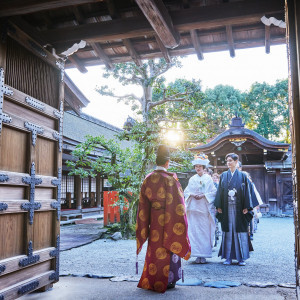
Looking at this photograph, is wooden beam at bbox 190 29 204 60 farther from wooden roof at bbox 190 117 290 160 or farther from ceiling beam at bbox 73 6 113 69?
wooden roof at bbox 190 117 290 160

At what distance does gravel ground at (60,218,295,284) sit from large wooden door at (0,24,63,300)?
4.49 feet

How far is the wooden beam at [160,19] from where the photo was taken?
3605mm

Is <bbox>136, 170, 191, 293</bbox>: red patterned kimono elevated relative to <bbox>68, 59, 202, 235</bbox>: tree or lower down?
lower down

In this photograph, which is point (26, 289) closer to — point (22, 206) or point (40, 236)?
point (40, 236)

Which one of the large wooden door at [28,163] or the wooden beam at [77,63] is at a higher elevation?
the wooden beam at [77,63]

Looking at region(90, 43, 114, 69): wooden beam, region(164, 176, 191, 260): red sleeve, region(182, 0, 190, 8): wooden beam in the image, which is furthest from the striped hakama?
region(182, 0, 190, 8): wooden beam

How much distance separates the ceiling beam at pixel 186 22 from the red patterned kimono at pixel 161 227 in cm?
189

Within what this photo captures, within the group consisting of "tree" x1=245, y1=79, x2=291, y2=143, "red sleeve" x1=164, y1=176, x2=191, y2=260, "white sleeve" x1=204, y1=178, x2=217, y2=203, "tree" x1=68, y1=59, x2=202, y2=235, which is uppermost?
"tree" x1=245, y1=79, x2=291, y2=143

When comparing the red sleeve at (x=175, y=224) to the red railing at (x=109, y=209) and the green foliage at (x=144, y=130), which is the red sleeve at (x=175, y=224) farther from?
the red railing at (x=109, y=209)

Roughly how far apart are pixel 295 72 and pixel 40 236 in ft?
11.3

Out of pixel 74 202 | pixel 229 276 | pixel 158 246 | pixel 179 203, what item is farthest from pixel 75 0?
pixel 74 202

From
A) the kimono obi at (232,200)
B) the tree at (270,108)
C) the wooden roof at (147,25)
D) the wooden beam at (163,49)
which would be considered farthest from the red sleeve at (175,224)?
the tree at (270,108)

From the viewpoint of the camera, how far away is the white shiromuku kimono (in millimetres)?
6410

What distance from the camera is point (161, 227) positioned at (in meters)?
4.50
